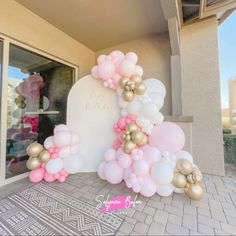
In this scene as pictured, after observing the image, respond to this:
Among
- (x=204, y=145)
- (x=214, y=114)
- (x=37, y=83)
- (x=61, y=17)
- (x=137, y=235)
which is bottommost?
(x=137, y=235)

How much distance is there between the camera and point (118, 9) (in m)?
3.15

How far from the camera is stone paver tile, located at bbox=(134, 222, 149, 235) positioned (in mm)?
1606

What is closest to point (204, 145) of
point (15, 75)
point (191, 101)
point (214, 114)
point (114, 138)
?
point (214, 114)

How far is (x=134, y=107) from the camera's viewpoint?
103 inches

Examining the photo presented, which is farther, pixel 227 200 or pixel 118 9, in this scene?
pixel 118 9

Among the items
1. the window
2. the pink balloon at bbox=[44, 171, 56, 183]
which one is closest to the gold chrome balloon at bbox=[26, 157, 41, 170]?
the pink balloon at bbox=[44, 171, 56, 183]

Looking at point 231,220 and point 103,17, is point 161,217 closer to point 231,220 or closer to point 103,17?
point 231,220

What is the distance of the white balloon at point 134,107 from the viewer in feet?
8.47

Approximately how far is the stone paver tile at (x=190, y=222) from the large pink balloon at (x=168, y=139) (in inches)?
34.8

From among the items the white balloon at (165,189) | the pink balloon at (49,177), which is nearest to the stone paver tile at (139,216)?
the white balloon at (165,189)

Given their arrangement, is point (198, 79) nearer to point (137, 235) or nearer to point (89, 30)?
point (89, 30)

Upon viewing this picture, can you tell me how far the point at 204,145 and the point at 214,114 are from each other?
734mm

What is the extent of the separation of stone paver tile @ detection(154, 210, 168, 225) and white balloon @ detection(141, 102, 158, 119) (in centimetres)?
134

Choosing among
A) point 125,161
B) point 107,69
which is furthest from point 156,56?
point 125,161
